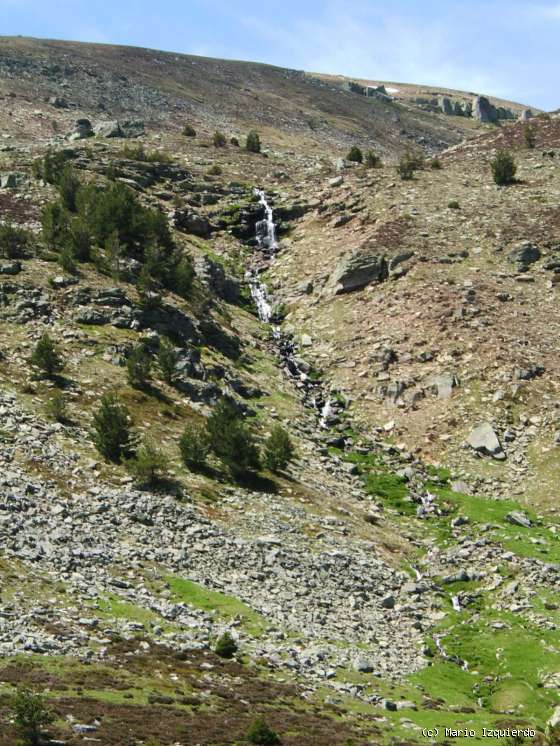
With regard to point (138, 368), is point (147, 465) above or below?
below

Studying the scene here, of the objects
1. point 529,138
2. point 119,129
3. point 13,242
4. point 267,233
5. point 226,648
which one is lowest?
point 226,648

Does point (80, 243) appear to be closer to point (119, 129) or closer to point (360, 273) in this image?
point (360, 273)

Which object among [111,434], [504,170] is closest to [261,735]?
[111,434]

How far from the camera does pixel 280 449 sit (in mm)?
42375

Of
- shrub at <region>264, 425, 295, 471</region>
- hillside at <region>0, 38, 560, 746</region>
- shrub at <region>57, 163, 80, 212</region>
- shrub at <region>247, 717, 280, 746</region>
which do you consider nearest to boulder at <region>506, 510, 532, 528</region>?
hillside at <region>0, 38, 560, 746</region>

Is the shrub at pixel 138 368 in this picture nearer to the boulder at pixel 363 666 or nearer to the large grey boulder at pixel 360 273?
the large grey boulder at pixel 360 273

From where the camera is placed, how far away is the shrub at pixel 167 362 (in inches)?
1827

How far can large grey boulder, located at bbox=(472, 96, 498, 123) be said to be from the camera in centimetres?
17138

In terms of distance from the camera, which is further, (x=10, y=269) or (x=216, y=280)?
(x=216, y=280)

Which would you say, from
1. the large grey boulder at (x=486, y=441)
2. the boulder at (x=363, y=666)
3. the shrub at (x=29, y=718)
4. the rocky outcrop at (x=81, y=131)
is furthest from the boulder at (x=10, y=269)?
the rocky outcrop at (x=81, y=131)

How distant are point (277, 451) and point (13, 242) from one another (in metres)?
24.3

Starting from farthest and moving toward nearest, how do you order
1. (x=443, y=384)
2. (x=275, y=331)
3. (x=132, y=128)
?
1. (x=132, y=128)
2. (x=275, y=331)
3. (x=443, y=384)

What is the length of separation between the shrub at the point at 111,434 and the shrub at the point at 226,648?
13.1 meters

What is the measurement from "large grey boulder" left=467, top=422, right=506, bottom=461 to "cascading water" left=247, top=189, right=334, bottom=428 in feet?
30.0
